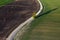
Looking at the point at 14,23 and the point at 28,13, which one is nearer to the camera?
the point at 14,23

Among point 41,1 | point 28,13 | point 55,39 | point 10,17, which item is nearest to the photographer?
point 55,39

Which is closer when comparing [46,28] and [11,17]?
[46,28]

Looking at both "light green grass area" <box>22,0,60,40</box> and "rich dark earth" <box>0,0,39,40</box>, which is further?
"rich dark earth" <box>0,0,39,40</box>

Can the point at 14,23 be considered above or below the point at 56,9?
above

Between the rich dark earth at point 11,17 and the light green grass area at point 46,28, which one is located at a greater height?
the rich dark earth at point 11,17

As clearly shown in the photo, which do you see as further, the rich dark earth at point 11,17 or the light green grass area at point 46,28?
the rich dark earth at point 11,17

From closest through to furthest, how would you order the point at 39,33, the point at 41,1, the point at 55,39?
1. the point at 55,39
2. the point at 39,33
3. the point at 41,1

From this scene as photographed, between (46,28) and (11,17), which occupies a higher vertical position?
(11,17)

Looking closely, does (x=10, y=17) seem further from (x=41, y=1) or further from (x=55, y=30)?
(x=41, y=1)

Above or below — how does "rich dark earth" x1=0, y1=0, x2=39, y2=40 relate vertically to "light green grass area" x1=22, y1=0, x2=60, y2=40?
above

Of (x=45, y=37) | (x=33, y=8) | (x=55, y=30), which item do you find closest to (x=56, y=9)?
(x=33, y=8)
